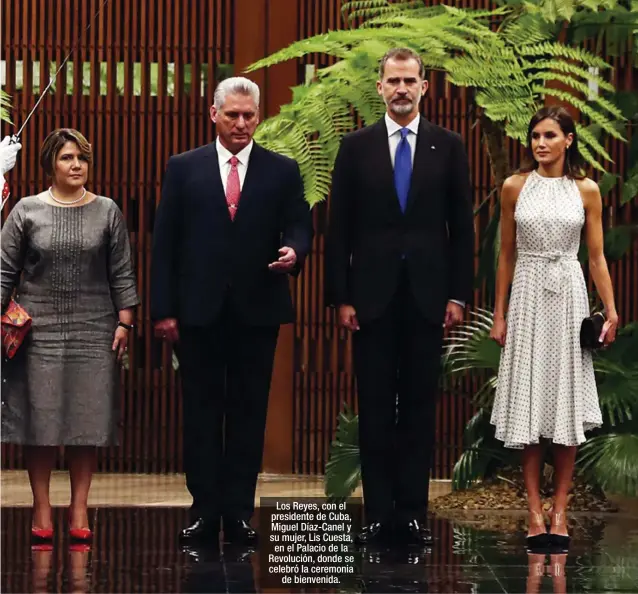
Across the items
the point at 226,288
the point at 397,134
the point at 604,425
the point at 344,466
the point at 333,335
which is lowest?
the point at 344,466

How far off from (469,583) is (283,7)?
186 inches

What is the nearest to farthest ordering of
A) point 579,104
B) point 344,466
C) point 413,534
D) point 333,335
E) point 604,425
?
point 413,534 → point 579,104 → point 604,425 → point 344,466 → point 333,335

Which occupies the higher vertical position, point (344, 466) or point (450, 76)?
point (450, 76)

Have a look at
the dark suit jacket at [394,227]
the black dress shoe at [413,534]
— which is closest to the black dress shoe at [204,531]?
the black dress shoe at [413,534]

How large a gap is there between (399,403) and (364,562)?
0.79m

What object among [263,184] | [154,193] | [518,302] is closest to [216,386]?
[263,184]

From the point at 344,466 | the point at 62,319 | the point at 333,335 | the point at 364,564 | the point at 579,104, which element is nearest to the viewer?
the point at 364,564

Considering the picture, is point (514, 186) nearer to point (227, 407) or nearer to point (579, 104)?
point (579, 104)

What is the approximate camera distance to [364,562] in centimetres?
647

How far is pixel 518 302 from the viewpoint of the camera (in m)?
7.05

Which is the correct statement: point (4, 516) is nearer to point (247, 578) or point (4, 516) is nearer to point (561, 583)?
point (247, 578)

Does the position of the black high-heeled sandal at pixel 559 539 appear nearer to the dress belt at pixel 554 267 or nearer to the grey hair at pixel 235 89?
the dress belt at pixel 554 267

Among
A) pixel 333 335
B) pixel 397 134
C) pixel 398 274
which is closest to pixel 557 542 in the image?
pixel 398 274

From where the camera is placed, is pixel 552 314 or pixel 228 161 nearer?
pixel 228 161
